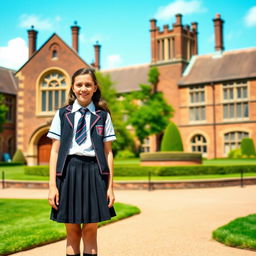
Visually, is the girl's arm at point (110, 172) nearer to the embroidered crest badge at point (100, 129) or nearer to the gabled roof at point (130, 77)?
the embroidered crest badge at point (100, 129)

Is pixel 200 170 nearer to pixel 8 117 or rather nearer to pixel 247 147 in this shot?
pixel 247 147

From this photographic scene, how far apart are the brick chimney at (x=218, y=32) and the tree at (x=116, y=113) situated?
462 inches

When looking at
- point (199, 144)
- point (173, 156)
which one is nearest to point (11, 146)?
point (199, 144)

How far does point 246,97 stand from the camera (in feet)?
122

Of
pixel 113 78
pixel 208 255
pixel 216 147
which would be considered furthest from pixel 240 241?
pixel 113 78

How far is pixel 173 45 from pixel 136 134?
10.3 meters

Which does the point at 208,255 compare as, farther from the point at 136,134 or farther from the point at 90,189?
the point at 136,134

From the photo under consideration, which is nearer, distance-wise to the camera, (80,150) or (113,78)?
(80,150)

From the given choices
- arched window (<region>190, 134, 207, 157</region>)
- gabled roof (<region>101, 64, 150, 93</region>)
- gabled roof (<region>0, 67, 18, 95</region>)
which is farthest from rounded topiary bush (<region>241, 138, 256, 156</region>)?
gabled roof (<region>0, 67, 18, 95</region>)

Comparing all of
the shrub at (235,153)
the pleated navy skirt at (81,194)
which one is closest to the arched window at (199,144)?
the shrub at (235,153)

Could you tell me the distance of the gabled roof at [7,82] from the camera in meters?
42.8

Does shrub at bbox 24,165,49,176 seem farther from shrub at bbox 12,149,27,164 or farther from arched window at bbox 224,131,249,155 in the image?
arched window at bbox 224,131,249,155

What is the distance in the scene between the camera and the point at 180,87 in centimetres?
4038

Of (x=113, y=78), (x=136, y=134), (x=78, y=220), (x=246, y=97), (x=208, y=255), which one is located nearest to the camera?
(x=78, y=220)
